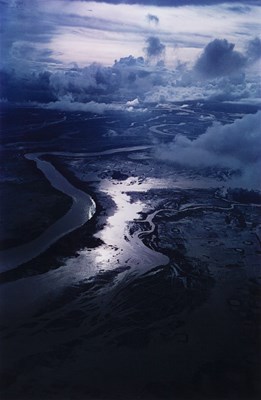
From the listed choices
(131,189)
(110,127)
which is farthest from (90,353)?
(110,127)

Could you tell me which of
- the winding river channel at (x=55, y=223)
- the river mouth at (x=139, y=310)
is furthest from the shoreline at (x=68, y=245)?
the winding river channel at (x=55, y=223)

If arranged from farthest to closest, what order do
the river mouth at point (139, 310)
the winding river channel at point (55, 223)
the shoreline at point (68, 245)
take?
the winding river channel at point (55, 223)
the shoreline at point (68, 245)
the river mouth at point (139, 310)

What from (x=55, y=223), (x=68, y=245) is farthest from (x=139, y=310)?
(x=55, y=223)

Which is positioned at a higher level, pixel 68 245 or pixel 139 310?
pixel 68 245

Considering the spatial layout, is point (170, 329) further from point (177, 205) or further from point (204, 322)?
point (177, 205)

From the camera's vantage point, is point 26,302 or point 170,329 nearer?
point 170,329

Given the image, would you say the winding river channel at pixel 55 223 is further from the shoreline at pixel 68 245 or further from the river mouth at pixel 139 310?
the river mouth at pixel 139 310

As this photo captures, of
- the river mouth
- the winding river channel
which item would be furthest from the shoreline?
the winding river channel

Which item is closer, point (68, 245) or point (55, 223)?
point (68, 245)

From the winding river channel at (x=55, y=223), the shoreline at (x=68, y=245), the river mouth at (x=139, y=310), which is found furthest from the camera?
the winding river channel at (x=55, y=223)

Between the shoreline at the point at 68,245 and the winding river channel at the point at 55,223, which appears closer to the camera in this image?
the shoreline at the point at 68,245

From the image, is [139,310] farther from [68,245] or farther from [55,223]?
[55,223]
